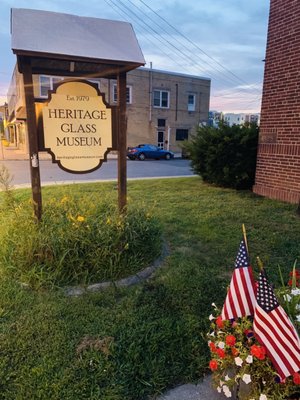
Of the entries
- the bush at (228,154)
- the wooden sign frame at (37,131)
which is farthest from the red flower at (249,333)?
the bush at (228,154)

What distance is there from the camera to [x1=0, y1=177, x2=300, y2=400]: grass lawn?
2.12m

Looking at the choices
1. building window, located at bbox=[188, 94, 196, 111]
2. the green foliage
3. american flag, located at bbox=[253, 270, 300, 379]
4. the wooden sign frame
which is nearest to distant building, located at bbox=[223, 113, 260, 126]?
building window, located at bbox=[188, 94, 196, 111]

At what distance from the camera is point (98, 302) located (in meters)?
3.08

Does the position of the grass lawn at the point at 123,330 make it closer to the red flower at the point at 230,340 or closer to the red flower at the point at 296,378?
the red flower at the point at 230,340

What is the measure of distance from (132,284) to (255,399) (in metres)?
1.86

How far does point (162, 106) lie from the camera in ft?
97.4

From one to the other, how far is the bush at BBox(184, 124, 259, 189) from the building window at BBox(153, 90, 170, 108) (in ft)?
69.7

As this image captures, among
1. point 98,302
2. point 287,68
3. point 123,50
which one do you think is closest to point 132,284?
point 98,302

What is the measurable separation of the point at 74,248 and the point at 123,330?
3.91 feet

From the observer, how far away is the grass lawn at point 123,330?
212 centimetres

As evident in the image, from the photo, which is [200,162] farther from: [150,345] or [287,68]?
[150,345]

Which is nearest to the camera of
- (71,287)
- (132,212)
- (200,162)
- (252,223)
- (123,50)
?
(71,287)

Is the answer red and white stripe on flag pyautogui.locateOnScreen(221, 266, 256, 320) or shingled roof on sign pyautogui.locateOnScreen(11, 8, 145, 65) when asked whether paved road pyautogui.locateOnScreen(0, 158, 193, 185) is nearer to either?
shingled roof on sign pyautogui.locateOnScreen(11, 8, 145, 65)

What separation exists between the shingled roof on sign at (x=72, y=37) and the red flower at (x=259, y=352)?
325 cm
